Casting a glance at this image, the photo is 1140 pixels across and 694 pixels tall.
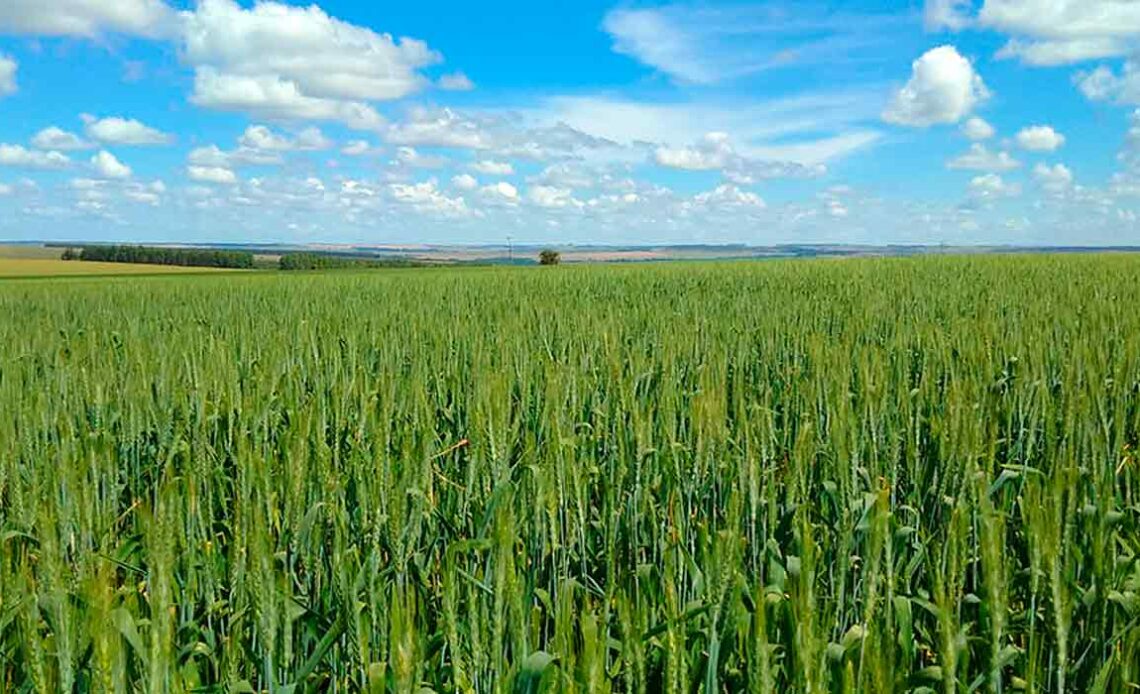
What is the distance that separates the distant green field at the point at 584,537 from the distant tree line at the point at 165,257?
65007 millimetres

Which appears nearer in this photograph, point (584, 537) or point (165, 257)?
point (584, 537)

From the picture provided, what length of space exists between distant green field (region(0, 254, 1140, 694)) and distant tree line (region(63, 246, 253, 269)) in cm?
6501

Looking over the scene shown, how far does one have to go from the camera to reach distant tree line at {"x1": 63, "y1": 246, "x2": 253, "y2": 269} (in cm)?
6569

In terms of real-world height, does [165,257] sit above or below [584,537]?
above

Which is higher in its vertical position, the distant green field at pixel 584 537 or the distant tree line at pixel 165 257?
the distant tree line at pixel 165 257

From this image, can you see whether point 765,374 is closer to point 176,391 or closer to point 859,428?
point 859,428

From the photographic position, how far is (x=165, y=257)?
67.3 metres

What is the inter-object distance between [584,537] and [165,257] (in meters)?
73.0

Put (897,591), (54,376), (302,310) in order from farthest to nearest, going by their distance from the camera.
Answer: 1. (302,310)
2. (54,376)
3. (897,591)

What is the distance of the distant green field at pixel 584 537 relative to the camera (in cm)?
138

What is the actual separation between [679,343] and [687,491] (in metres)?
2.83

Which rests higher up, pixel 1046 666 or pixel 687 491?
pixel 687 491

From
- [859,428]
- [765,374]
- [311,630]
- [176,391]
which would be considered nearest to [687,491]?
[859,428]

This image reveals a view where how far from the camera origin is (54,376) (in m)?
5.45
